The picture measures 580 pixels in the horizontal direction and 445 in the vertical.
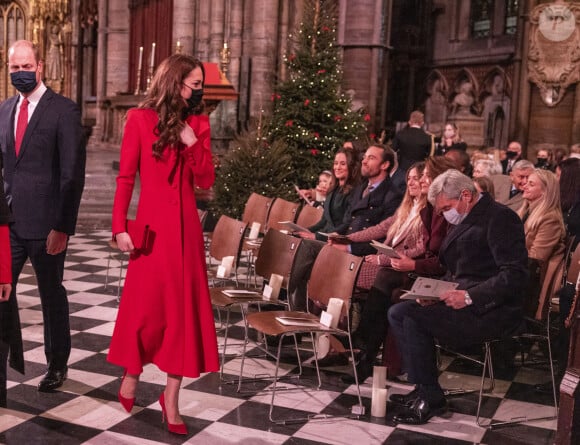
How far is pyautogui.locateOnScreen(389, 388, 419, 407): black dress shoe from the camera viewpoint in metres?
4.71

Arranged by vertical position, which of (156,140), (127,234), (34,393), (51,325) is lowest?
(34,393)

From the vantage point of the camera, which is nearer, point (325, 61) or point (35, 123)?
point (35, 123)

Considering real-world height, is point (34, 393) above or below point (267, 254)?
below

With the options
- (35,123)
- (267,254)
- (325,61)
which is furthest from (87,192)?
(35,123)

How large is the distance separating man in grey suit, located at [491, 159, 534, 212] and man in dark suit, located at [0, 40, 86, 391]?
3.43 metres

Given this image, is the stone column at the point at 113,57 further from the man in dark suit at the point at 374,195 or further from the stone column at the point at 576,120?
the man in dark suit at the point at 374,195

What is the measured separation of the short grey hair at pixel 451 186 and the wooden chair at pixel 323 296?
0.60 meters

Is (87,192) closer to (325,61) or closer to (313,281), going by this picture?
(325,61)

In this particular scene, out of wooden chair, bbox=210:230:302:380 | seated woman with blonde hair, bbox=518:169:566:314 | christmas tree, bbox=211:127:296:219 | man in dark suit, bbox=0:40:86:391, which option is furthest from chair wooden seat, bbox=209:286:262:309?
christmas tree, bbox=211:127:296:219

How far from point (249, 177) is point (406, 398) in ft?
20.7

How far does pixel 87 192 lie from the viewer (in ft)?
43.9

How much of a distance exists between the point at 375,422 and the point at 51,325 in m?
1.90

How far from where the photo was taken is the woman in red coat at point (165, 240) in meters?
3.91

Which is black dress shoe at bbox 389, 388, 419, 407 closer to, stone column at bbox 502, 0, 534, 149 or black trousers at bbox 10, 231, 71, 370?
black trousers at bbox 10, 231, 71, 370
